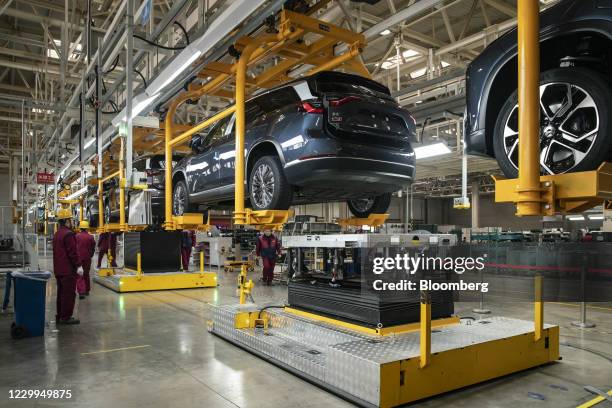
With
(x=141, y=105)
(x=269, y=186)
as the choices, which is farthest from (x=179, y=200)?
(x=269, y=186)

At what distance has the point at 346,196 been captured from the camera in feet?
18.3

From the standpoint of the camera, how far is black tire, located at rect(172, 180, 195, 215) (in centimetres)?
761

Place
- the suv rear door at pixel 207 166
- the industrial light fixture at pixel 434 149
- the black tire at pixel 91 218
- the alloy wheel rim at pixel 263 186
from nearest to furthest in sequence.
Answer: the alloy wheel rim at pixel 263 186, the suv rear door at pixel 207 166, the industrial light fixture at pixel 434 149, the black tire at pixel 91 218

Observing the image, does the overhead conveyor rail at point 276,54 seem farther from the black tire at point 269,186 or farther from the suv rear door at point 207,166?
the suv rear door at point 207,166

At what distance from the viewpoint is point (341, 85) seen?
480cm

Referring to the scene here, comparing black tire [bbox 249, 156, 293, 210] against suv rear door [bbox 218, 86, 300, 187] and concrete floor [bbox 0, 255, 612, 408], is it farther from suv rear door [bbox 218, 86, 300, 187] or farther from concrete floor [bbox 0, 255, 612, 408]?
concrete floor [bbox 0, 255, 612, 408]

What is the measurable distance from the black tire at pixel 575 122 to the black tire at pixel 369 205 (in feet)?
11.1

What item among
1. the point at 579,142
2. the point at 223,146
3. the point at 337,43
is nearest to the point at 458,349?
the point at 579,142

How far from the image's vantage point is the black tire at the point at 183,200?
25.0 ft

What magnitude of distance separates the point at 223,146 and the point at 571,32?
4648 mm

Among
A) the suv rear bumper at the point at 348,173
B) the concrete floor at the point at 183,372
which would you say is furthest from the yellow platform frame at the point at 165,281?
the suv rear bumper at the point at 348,173

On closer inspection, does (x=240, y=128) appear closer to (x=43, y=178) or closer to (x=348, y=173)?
(x=348, y=173)

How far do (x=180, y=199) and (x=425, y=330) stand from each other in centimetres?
553

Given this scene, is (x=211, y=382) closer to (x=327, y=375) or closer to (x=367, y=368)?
(x=327, y=375)
